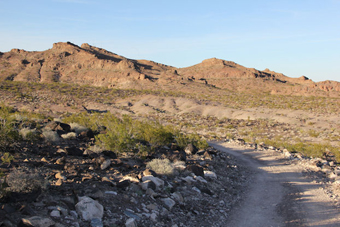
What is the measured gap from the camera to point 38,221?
462 centimetres

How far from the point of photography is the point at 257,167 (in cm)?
1505

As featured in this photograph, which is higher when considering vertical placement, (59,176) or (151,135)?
(151,135)

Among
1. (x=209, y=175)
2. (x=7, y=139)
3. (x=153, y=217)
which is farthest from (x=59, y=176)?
(x=209, y=175)

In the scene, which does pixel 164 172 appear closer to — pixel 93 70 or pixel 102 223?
pixel 102 223

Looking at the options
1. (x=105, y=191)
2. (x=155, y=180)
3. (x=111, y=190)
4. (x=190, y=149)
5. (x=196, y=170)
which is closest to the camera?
(x=105, y=191)

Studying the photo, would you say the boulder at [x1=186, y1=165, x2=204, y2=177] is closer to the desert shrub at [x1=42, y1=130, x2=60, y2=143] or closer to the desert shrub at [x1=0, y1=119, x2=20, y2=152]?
the desert shrub at [x1=42, y1=130, x2=60, y2=143]

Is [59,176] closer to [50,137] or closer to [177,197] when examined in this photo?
[177,197]

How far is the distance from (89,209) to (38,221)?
46.9 inches

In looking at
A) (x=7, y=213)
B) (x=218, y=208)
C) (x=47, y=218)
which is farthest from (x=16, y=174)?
(x=218, y=208)

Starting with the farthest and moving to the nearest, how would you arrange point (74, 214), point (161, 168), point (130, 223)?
point (161, 168)
point (130, 223)
point (74, 214)

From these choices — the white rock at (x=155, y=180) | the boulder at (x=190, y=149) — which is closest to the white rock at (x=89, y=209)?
the white rock at (x=155, y=180)

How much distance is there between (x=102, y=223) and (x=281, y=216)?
5578mm

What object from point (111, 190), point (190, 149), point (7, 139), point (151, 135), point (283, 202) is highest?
point (151, 135)

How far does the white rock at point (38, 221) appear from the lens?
457 cm
